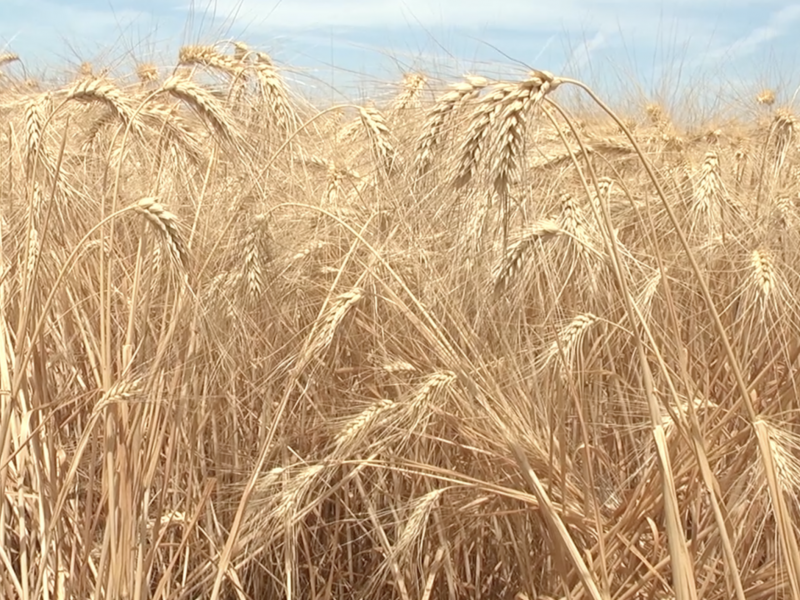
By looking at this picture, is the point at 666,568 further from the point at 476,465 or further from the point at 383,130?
the point at 383,130

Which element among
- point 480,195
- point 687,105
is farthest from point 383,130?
point 687,105

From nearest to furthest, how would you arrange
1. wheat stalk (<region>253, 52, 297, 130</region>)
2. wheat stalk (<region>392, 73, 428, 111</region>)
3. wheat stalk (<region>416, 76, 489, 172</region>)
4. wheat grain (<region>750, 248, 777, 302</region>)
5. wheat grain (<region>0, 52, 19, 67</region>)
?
wheat stalk (<region>416, 76, 489, 172</region>) → wheat grain (<region>750, 248, 777, 302</region>) → wheat stalk (<region>253, 52, 297, 130</region>) → wheat stalk (<region>392, 73, 428, 111</region>) → wheat grain (<region>0, 52, 19, 67</region>)

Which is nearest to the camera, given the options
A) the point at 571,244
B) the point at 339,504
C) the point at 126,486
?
the point at 126,486

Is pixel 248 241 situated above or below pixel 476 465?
above

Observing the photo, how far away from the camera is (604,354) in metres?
2.15

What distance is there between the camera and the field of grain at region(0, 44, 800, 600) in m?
1.50

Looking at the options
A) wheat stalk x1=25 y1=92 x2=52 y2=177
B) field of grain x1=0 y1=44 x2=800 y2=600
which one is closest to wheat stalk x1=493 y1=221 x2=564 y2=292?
field of grain x1=0 y1=44 x2=800 y2=600

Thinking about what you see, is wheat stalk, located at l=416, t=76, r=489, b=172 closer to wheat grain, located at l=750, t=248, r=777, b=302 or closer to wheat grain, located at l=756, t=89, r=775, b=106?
wheat grain, located at l=750, t=248, r=777, b=302

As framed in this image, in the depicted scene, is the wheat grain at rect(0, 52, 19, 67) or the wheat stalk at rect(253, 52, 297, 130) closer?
the wheat stalk at rect(253, 52, 297, 130)

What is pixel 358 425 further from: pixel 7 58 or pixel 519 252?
pixel 7 58

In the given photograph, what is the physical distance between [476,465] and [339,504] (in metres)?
0.37

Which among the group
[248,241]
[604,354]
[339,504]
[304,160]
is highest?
[304,160]

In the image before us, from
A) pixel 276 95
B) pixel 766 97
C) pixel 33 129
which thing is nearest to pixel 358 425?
pixel 276 95

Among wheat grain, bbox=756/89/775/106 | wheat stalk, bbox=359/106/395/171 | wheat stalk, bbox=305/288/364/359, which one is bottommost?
wheat stalk, bbox=305/288/364/359
